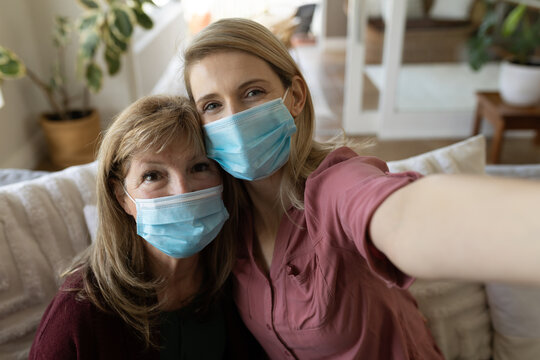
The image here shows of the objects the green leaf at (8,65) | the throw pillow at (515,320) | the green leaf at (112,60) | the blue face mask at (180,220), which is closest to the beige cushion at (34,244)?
the blue face mask at (180,220)

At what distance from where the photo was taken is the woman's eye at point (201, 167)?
0.98 metres

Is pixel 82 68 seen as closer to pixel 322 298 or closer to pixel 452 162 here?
pixel 452 162

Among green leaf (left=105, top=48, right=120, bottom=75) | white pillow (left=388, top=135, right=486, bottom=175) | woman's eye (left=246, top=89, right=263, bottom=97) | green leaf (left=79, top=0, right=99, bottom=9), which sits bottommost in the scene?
green leaf (left=105, top=48, right=120, bottom=75)

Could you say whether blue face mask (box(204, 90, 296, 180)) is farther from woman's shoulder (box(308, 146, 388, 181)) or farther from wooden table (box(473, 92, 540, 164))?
wooden table (box(473, 92, 540, 164))

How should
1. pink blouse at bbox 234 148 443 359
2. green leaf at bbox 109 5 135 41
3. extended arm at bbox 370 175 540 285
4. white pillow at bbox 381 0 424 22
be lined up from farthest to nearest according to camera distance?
white pillow at bbox 381 0 424 22, green leaf at bbox 109 5 135 41, pink blouse at bbox 234 148 443 359, extended arm at bbox 370 175 540 285

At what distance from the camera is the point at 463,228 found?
45 centimetres

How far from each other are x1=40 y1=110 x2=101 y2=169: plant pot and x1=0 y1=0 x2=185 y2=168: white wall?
17 cm

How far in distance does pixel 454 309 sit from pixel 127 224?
94 cm

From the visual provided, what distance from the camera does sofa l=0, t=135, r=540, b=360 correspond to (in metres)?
1.07

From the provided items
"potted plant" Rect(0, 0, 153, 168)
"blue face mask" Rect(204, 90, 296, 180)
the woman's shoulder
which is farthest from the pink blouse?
"potted plant" Rect(0, 0, 153, 168)

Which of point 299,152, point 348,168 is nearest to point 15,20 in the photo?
point 299,152

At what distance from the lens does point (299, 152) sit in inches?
40.3

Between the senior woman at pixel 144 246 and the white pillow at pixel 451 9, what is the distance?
3.07 m

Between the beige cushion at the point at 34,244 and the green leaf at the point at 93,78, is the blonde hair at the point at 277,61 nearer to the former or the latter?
the beige cushion at the point at 34,244
